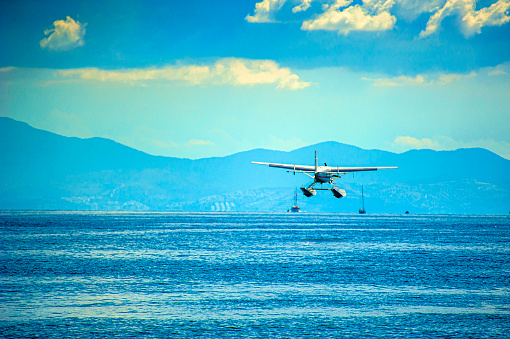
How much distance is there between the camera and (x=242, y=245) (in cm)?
A: 11869

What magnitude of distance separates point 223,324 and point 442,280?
3519 cm

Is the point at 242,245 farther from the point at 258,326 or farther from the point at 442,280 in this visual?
the point at 258,326

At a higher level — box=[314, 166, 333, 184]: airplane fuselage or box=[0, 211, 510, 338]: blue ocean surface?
box=[314, 166, 333, 184]: airplane fuselage

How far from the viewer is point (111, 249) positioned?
107812mm

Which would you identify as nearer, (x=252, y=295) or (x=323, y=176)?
(x=252, y=295)

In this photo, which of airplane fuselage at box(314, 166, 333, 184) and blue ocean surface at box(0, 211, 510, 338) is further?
airplane fuselage at box(314, 166, 333, 184)

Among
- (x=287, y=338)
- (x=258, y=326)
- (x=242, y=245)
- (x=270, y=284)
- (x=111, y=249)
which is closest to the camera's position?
(x=287, y=338)

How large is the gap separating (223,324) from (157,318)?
5.53 metres

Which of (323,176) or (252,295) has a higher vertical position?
(323,176)

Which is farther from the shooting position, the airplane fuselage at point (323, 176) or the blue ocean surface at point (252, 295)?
the airplane fuselage at point (323, 176)

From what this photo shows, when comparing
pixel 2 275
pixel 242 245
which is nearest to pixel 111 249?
pixel 242 245

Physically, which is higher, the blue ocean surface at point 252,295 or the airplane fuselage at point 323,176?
the airplane fuselage at point 323,176

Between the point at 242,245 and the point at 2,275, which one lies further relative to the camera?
the point at 242,245

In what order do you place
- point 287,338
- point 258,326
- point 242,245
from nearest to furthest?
point 287,338
point 258,326
point 242,245
